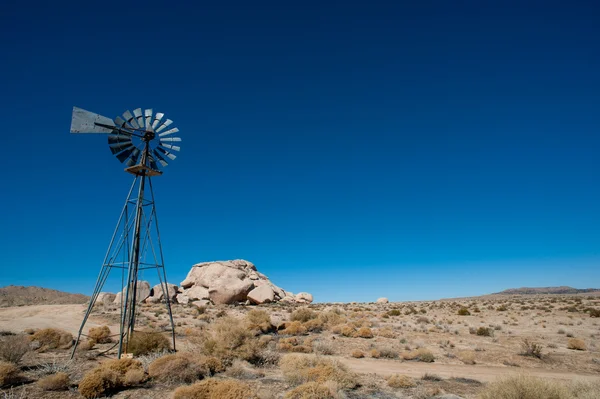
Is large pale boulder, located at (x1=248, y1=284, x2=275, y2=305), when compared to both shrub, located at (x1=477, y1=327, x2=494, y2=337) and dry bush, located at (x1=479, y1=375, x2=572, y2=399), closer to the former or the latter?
shrub, located at (x1=477, y1=327, x2=494, y2=337)

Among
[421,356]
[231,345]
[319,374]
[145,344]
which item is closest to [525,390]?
[319,374]

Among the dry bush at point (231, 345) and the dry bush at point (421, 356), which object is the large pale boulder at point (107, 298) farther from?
the dry bush at point (421, 356)

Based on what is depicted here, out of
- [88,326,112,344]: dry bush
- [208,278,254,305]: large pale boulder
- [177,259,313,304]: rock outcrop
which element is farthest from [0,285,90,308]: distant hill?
[88,326,112,344]: dry bush

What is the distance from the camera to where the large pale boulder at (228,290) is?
4353 cm

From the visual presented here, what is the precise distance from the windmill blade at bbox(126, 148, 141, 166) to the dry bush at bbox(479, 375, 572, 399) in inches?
565

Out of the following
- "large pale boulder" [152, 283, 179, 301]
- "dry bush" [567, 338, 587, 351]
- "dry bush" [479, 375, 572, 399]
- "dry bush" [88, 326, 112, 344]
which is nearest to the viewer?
"dry bush" [479, 375, 572, 399]

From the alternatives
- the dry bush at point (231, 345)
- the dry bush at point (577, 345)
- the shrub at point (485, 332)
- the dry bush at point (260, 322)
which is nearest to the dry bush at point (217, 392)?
the dry bush at point (231, 345)

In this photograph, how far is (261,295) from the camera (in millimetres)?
45562

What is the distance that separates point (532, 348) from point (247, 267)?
46112mm

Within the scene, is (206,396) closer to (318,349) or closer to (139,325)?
(318,349)

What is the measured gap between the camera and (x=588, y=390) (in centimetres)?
824

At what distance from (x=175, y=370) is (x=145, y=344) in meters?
4.03

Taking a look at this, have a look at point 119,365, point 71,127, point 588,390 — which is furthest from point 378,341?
point 71,127

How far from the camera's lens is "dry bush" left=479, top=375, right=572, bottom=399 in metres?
7.76
